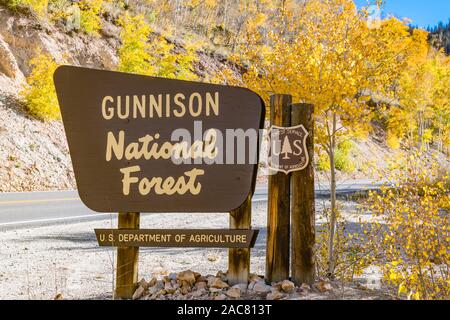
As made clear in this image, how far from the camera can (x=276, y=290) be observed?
3.76 m

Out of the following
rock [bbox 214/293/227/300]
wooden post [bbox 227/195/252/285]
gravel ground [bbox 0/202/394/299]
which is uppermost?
wooden post [bbox 227/195/252/285]

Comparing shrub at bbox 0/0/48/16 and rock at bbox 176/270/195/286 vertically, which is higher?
shrub at bbox 0/0/48/16

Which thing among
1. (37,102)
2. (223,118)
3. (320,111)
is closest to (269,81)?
(320,111)

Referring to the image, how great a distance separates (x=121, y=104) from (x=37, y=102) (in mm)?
14457

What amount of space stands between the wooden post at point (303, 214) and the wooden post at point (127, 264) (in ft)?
4.89

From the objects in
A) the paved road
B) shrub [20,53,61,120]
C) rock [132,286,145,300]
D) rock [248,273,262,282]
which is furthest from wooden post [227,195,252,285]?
shrub [20,53,61,120]

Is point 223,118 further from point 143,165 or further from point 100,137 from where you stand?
point 100,137

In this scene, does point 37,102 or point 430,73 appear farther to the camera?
point 430,73

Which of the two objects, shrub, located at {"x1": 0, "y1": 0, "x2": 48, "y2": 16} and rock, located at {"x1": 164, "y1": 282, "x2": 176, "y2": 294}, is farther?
shrub, located at {"x1": 0, "y1": 0, "x2": 48, "y2": 16}

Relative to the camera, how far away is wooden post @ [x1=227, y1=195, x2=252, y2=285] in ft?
12.6

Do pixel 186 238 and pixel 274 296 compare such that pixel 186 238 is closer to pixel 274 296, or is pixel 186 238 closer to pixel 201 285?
pixel 201 285

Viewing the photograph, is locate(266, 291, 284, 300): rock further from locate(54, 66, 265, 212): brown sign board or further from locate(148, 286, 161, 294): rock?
locate(148, 286, 161, 294): rock

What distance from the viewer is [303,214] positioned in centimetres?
389

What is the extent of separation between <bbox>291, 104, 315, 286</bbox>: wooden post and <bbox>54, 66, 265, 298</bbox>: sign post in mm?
395
